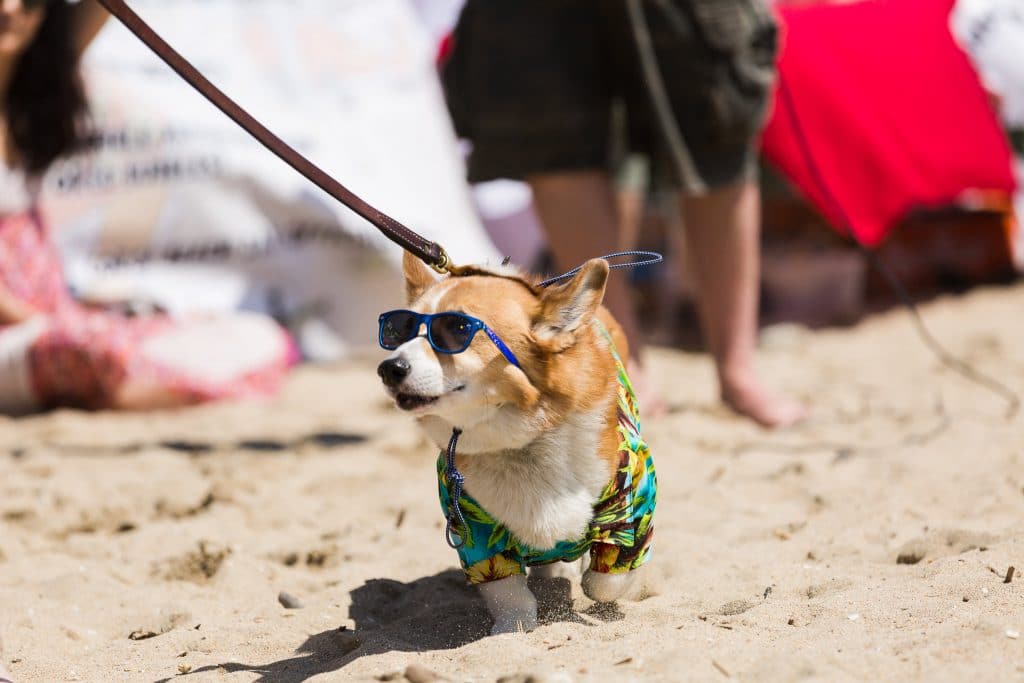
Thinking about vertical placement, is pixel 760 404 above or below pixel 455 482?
below

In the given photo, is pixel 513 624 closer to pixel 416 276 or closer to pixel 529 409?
pixel 529 409

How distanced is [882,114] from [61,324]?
3.16 metres

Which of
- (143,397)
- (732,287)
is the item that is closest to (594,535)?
(732,287)

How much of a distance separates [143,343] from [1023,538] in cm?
310

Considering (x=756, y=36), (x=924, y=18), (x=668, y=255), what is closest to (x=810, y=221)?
(x=668, y=255)

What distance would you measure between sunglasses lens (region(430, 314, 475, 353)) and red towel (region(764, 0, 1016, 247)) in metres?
2.31

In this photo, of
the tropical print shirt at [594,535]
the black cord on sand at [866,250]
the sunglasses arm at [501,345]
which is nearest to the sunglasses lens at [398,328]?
the sunglasses arm at [501,345]

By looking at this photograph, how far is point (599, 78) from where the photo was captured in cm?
321

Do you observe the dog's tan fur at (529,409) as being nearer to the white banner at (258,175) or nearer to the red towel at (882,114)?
the red towel at (882,114)

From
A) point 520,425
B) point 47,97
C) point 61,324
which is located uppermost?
point 47,97

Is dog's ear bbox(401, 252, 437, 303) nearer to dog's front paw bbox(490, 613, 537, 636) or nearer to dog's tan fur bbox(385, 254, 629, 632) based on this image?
dog's tan fur bbox(385, 254, 629, 632)

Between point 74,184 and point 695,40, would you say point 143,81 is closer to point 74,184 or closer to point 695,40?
point 74,184

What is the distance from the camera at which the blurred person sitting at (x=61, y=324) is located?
12.5ft

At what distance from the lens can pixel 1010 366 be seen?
3783 millimetres
